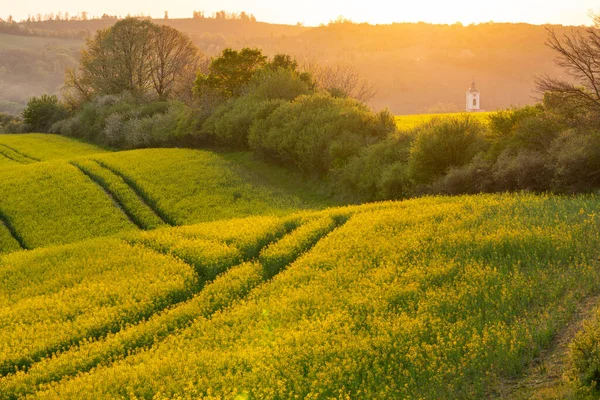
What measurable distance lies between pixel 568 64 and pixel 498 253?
13.1 metres

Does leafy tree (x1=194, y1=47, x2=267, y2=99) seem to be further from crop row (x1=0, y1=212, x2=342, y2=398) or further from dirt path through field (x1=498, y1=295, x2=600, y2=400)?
dirt path through field (x1=498, y1=295, x2=600, y2=400)

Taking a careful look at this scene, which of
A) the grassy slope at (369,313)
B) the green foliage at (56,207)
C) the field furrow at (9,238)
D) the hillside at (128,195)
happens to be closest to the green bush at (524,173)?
the grassy slope at (369,313)

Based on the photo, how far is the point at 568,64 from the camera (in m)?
27.4

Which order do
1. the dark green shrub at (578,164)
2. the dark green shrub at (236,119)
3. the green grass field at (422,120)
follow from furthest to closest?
the dark green shrub at (236,119) < the green grass field at (422,120) < the dark green shrub at (578,164)

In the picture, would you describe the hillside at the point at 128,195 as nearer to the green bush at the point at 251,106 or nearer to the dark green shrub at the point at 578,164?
the green bush at the point at 251,106

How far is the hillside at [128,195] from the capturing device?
119 ft

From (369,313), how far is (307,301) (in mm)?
2472

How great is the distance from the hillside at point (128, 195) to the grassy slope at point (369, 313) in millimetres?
10703

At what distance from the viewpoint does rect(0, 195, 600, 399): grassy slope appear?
517 inches

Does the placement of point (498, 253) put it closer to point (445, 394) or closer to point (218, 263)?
point (445, 394)

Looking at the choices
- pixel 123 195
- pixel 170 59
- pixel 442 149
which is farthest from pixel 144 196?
pixel 170 59

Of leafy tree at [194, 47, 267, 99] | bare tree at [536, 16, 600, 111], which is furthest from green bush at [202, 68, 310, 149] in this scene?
bare tree at [536, 16, 600, 111]

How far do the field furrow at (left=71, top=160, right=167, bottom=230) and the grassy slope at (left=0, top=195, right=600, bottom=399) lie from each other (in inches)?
447

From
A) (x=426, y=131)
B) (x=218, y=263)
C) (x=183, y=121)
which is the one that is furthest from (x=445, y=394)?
(x=183, y=121)
